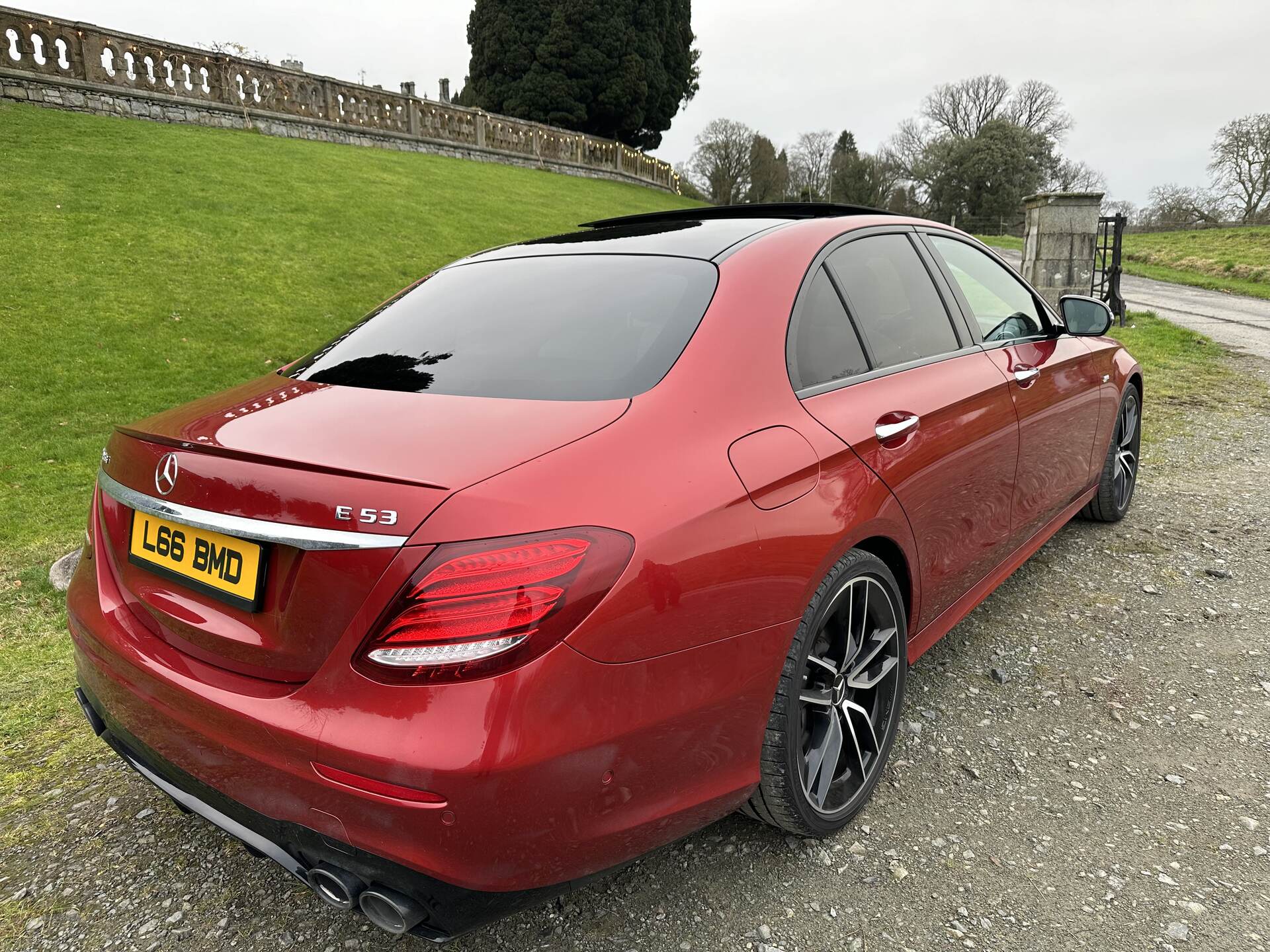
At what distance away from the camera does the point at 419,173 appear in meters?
18.9

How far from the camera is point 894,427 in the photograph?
7.34 feet

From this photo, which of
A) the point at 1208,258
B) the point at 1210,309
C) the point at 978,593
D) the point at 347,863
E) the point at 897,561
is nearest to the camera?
the point at 347,863

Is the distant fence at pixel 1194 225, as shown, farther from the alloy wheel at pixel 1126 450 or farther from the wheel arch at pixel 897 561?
the wheel arch at pixel 897 561

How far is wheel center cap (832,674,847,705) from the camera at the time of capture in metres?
2.10

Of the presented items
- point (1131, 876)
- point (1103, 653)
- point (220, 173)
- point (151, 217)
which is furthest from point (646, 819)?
point (220, 173)

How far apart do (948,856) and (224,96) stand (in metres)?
21.2

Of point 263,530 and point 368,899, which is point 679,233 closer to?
point 263,530

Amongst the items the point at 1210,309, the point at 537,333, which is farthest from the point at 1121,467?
the point at 1210,309

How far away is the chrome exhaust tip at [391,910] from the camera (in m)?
1.43

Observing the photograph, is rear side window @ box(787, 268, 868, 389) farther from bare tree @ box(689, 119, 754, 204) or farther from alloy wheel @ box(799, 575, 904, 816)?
bare tree @ box(689, 119, 754, 204)

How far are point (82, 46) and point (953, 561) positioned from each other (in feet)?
62.6

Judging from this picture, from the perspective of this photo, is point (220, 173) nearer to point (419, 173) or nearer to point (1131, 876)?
point (419, 173)

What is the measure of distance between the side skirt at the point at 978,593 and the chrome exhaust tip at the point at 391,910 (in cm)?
157

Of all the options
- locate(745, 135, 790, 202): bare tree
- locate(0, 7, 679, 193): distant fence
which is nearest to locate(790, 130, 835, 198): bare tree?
locate(745, 135, 790, 202): bare tree
